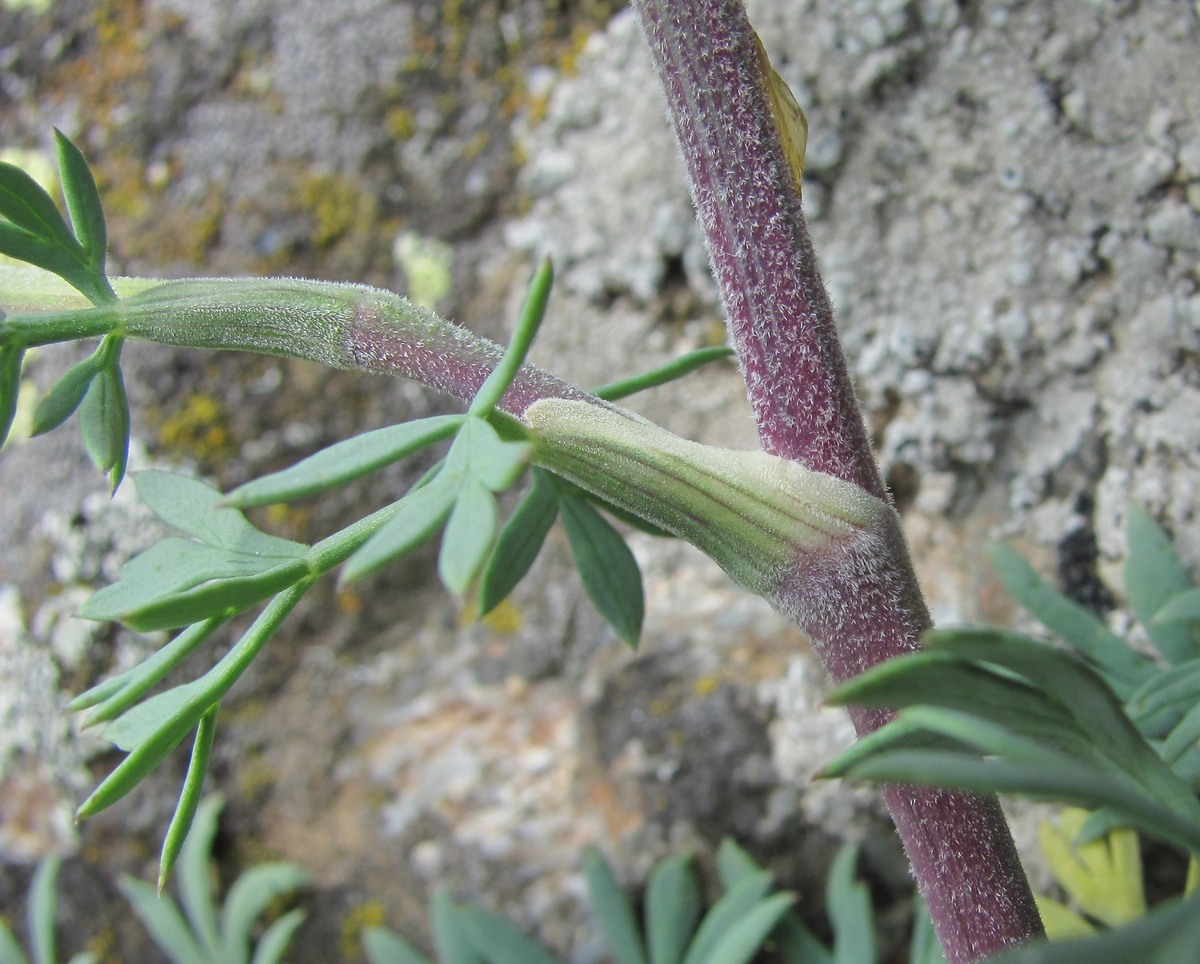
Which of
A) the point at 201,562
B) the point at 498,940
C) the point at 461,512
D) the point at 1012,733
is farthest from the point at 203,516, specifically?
the point at 498,940

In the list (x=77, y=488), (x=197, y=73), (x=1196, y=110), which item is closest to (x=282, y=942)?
(x=77, y=488)

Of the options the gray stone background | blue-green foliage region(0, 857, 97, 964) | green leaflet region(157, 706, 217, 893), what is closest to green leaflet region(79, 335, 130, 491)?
green leaflet region(157, 706, 217, 893)

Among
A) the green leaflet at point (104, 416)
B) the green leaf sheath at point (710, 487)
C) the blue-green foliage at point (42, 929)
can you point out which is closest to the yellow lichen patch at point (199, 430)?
the blue-green foliage at point (42, 929)

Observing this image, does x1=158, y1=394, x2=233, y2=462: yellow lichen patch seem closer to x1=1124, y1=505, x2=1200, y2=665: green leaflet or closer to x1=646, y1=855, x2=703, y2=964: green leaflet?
Result: x1=646, y1=855, x2=703, y2=964: green leaflet

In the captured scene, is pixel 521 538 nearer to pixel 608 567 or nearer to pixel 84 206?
pixel 608 567

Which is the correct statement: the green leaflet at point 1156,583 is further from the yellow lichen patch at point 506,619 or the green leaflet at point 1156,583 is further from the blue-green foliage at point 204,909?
the blue-green foliage at point 204,909

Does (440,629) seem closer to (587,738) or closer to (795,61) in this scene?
(587,738)

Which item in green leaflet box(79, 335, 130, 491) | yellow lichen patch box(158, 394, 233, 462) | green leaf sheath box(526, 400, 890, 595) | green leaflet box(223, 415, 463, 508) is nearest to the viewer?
green leaflet box(223, 415, 463, 508)

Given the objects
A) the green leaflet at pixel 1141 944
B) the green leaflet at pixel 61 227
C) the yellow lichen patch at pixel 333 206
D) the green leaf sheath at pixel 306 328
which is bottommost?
the green leaflet at pixel 1141 944
